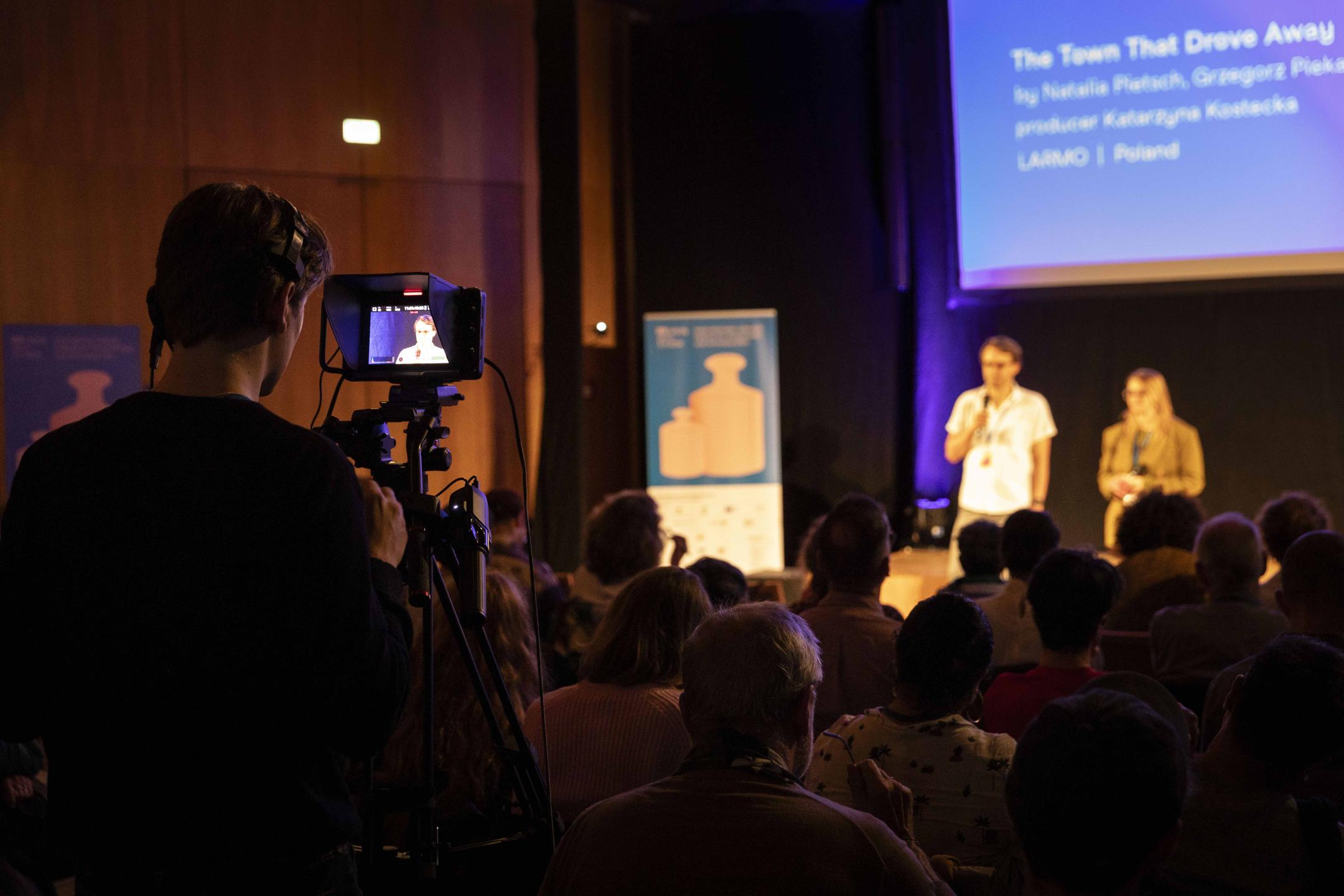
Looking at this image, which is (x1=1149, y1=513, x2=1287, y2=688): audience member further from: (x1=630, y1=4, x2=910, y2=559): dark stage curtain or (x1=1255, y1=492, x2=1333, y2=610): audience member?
(x1=630, y1=4, x2=910, y2=559): dark stage curtain

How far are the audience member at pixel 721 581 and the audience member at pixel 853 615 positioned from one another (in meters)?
0.22

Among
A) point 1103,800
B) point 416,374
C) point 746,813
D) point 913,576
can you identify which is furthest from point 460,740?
point 913,576

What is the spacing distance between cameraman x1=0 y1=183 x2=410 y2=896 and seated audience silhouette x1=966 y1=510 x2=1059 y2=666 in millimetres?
2127

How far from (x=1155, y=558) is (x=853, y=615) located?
5.21 ft

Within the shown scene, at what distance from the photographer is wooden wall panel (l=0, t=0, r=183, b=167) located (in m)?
6.11

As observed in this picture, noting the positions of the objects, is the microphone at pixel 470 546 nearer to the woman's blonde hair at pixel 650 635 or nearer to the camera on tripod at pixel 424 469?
the camera on tripod at pixel 424 469

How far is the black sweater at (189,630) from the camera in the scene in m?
1.17

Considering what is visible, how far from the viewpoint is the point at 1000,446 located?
6836mm

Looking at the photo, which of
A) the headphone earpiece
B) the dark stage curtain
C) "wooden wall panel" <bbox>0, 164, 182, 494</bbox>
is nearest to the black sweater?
the headphone earpiece

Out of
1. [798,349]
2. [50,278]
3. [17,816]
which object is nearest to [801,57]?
[798,349]

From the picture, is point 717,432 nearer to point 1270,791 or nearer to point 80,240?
point 80,240

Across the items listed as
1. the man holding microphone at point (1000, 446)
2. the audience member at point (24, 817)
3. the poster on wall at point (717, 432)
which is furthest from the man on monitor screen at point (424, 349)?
the poster on wall at point (717, 432)

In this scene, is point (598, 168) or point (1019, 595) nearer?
point (1019, 595)

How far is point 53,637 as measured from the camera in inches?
46.7
